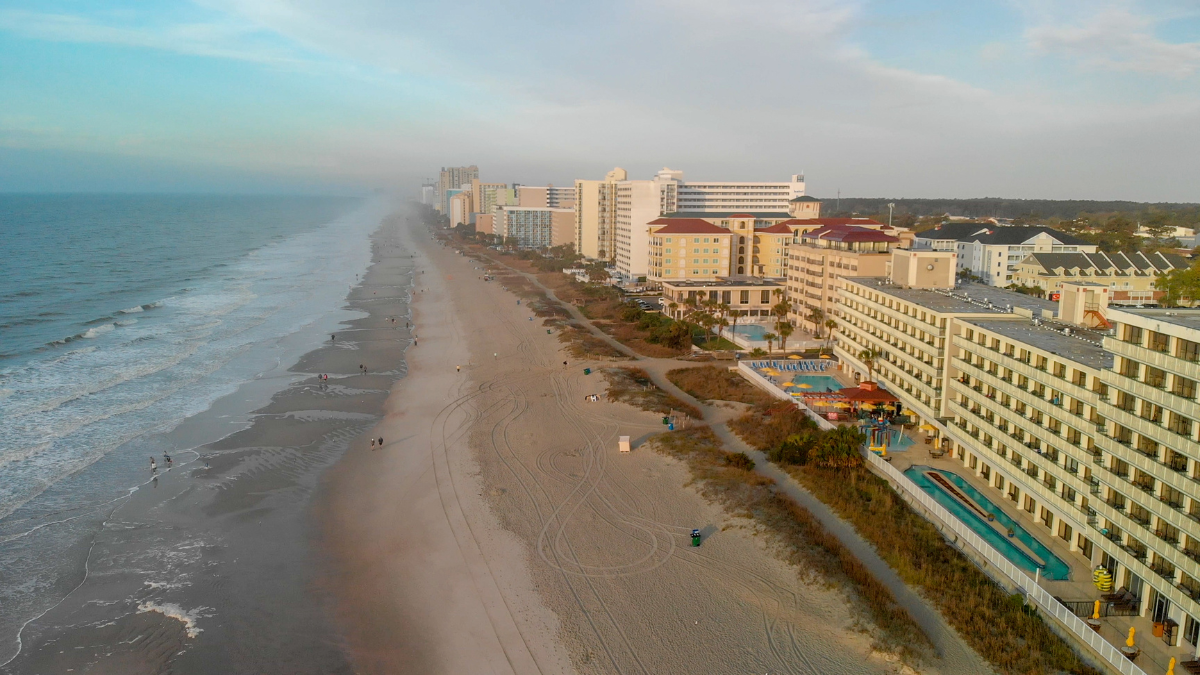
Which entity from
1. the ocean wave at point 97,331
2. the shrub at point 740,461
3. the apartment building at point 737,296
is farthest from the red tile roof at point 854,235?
the ocean wave at point 97,331

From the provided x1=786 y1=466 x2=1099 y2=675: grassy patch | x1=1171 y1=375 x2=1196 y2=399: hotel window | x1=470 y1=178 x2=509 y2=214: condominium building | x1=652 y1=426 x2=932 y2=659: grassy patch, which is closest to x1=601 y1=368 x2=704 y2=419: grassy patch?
x1=652 y1=426 x2=932 y2=659: grassy patch

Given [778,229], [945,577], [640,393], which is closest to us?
[945,577]

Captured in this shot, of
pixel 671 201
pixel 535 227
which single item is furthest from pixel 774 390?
pixel 535 227

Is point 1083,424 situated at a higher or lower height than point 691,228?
lower

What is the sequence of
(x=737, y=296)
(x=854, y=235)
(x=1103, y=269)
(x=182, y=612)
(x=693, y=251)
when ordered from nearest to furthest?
(x=182, y=612), (x=854, y=235), (x=1103, y=269), (x=737, y=296), (x=693, y=251)

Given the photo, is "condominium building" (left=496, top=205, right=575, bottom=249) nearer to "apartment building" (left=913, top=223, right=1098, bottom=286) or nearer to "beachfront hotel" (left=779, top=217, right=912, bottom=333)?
"apartment building" (left=913, top=223, right=1098, bottom=286)

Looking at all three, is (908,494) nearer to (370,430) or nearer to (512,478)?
(512,478)

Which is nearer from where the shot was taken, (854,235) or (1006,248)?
(854,235)

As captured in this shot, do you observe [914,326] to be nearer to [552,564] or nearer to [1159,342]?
[1159,342]
